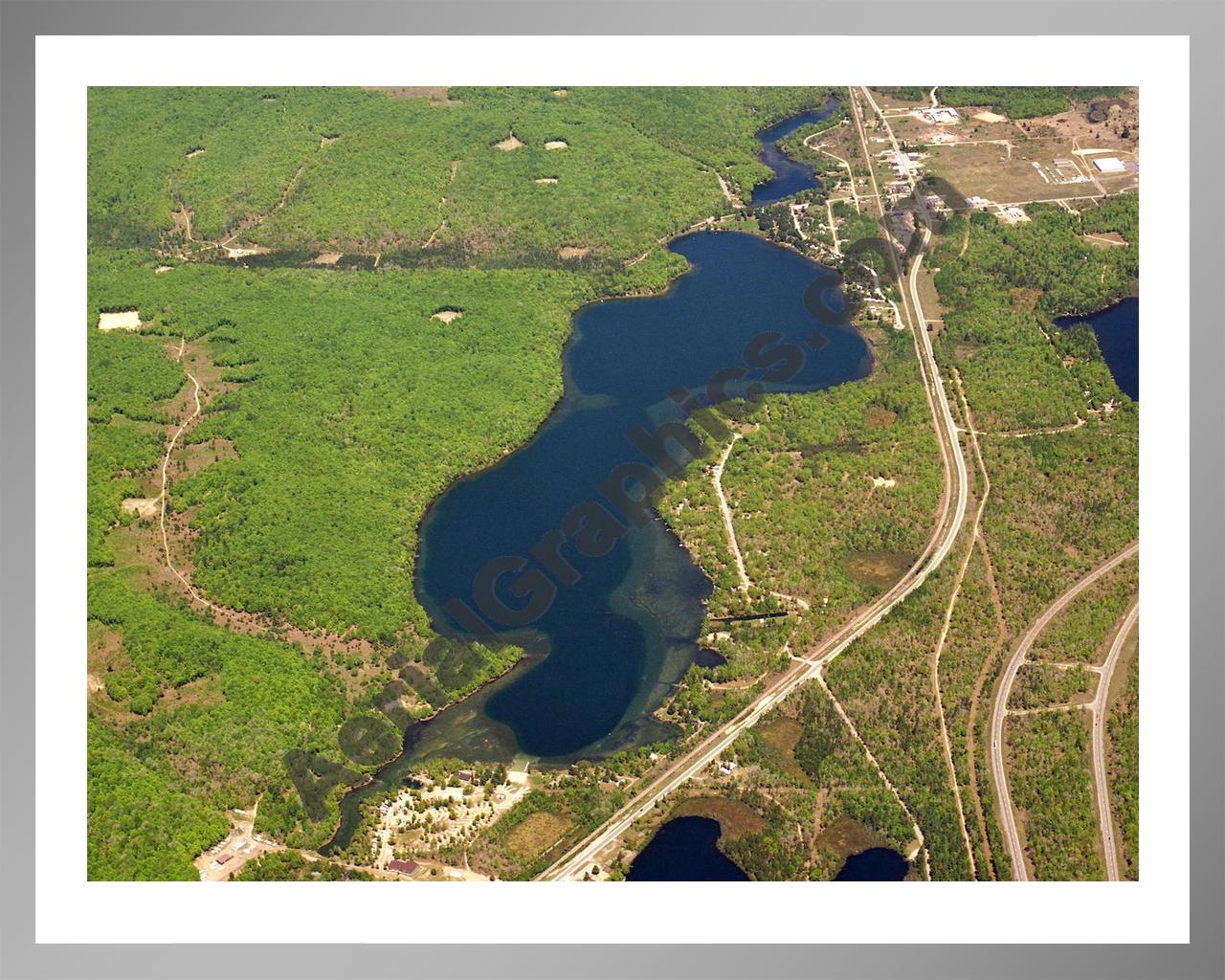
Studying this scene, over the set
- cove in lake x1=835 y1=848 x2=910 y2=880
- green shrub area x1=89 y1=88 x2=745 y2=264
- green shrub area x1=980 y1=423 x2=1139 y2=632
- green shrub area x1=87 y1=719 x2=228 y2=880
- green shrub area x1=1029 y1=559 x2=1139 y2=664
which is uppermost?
green shrub area x1=89 y1=88 x2=745 y2=264

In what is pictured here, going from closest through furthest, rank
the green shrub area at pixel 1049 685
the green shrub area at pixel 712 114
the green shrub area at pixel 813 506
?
the green shrub area at pixel 1049 685 < the green shrub area at pixel 813 506 < the green shrub area at pixel 712 114

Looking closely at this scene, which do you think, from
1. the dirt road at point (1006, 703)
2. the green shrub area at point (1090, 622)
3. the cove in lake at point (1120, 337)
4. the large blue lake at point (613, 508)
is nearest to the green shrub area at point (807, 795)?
the dirt road at point (1006, 703)

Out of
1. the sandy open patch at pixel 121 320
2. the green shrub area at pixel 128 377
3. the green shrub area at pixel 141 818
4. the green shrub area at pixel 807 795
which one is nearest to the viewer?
the green shrub area at pixel 141 818

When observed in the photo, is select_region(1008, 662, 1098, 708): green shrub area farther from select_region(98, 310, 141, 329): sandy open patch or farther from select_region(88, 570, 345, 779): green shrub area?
select_region(98, 310, 141, 329): sandy open patch

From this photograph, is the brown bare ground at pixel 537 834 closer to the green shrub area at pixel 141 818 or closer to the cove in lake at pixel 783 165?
the green shrub area at pixel 141 818

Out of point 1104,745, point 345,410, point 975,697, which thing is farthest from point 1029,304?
point 345,410

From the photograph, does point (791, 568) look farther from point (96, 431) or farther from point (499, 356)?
point (96, 431)

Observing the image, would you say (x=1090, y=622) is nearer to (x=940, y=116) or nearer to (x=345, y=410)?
(x=345, y=410)

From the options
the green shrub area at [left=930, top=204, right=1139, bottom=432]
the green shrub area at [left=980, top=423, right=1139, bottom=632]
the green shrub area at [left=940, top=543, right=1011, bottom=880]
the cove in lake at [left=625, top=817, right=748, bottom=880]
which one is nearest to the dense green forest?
the green shrub area at [left=930, top=204, right=1139, bottom=432]
